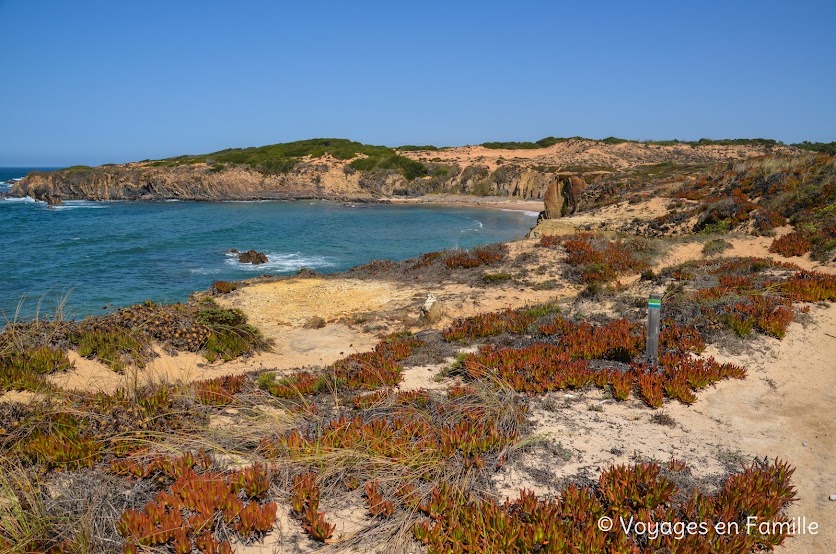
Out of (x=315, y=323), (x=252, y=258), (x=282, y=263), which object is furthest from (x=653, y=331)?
(x=252, y=258)

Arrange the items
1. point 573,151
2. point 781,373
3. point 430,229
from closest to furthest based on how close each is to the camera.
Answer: point 781,373
point 430,229
point 573,151

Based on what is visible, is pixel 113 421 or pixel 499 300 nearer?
pixel 113 421

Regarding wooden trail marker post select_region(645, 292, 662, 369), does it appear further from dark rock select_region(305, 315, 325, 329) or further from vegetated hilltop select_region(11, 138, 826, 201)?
vegetated hilltop select_region(11, 138, 826, 201)

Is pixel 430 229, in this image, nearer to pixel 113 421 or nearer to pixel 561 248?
pixel 561 248

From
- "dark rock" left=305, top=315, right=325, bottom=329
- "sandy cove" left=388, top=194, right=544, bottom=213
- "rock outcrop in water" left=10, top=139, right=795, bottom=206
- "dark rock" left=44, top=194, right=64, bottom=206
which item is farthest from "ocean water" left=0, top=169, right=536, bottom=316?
"rock outcrop in water" left=10, top=139, right=795, bottom=206

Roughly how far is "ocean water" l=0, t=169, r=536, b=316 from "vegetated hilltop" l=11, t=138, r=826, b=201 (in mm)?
7423

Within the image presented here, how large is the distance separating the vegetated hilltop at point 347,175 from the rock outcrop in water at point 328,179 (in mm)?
148

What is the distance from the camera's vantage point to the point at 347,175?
265 ft

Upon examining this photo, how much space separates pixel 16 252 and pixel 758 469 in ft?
136

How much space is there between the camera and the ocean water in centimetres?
2464

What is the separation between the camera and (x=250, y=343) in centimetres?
1339

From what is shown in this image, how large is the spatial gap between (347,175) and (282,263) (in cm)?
5067

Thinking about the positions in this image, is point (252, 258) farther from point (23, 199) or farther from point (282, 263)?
point (23, 199)

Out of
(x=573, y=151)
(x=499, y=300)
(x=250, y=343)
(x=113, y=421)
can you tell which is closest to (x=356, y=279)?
(x=499, y=300)
